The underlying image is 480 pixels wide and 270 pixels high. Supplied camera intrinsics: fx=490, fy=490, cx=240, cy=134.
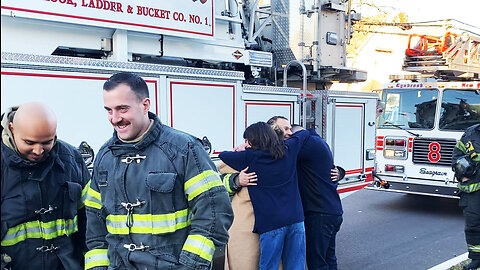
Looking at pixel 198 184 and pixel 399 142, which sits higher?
pixel 198 184

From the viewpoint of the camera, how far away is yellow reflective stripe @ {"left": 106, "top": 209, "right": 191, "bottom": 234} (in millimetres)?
2045

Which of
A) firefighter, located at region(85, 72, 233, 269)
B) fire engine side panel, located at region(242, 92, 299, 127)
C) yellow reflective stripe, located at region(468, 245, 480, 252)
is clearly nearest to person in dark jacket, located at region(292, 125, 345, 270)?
fire engine side panel, located at region(242, 92, 299, 127)

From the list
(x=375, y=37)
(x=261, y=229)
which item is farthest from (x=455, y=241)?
(x=375, y=37)

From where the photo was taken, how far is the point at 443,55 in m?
8.68

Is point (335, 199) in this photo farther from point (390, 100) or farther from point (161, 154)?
point (390, 100)

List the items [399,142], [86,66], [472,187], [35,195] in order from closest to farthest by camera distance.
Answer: [35,195], [86,66], [472,187], [399,142]

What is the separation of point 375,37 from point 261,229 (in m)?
22.7

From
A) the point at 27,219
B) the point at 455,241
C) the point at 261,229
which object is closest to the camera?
the point at 27,219

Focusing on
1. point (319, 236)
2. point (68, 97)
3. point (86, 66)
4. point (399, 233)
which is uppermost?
point (86, 66)

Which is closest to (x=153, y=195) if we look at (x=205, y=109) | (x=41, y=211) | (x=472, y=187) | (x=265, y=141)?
(x=41, y=211)

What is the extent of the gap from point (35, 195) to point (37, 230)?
0.17 m

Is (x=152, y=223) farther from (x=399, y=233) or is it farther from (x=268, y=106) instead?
(x=399, y=233)

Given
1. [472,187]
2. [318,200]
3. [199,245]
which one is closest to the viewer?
[199,245]

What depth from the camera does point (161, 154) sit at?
2.09 metres
